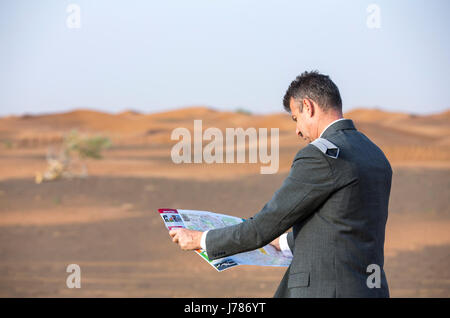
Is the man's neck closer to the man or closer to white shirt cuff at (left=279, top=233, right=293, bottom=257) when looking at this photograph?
the man

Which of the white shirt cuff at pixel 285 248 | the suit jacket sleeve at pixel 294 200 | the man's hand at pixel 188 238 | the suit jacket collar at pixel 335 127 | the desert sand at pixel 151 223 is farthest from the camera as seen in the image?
the desert sand at pixel 151 223

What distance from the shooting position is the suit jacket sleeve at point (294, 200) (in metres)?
2.08

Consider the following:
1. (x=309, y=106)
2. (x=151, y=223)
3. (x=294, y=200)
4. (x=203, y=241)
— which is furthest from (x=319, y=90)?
(x=151, y=223)

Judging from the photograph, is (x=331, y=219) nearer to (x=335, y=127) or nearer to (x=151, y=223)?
(x=335, y=127)

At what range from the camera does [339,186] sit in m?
2.07

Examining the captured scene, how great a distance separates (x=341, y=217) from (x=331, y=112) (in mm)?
459

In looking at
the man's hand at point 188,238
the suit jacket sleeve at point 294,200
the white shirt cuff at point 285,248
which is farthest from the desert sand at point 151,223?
the suit jacket sleeve at point 294,200

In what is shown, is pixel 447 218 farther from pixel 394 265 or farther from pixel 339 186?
pixel 339 186

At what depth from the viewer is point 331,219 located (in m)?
2.11

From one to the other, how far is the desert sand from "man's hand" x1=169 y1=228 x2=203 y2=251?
414 centimetres

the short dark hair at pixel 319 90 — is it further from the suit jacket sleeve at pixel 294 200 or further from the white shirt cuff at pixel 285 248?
the white shirt cuff at pixel 285 248

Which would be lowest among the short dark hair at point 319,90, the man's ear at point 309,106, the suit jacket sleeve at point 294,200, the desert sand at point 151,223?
the desert sand at point 151,223

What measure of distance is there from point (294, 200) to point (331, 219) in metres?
0.16
